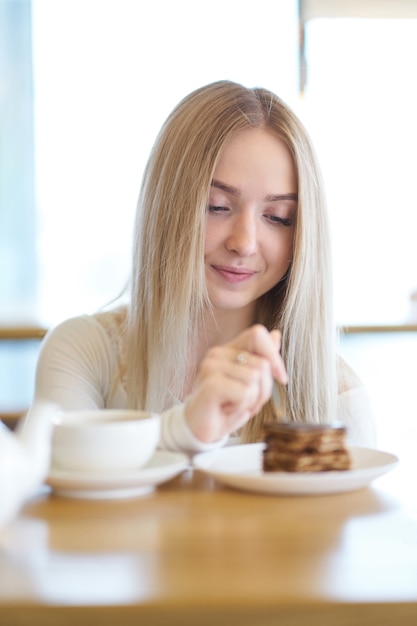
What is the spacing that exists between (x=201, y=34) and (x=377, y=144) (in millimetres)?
791

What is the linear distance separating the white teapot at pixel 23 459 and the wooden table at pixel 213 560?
59 millimetres

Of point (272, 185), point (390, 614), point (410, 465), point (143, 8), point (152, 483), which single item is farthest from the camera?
point (143, 8)

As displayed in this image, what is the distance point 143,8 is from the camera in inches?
136

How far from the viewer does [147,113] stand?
3.47 metres

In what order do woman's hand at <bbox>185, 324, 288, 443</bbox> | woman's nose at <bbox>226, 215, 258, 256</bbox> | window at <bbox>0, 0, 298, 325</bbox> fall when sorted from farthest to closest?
window at <bbox>0, 0, 298, 325</bbox> → woman's nose at <bbox>226, 215, 258, 256</bbox> → woman's hand at <bbox>185, 324, 288, 443</bbox>

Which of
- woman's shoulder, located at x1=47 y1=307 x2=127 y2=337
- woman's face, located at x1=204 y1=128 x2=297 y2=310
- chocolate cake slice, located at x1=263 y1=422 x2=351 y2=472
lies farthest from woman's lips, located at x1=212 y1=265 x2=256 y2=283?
chocolate cake slice, located at x1=263 y1=422 x2=351 y2=472

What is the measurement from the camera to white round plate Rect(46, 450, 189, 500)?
896 mm

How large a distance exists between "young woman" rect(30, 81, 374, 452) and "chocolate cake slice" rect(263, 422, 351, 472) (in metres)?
0.52

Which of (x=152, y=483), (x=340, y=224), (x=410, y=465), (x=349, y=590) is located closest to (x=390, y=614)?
(x=349, y=590)

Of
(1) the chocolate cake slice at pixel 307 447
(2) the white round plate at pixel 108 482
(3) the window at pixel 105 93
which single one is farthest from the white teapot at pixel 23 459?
(3) the window at pixel 105 93

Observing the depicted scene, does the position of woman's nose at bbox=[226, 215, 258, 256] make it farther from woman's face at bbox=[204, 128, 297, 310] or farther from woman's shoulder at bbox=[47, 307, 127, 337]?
woman's shoulder at bbox=[47, 307, 127, 337]

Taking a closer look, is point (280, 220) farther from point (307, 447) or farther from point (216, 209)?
point (307, 447)

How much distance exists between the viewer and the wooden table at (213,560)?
61 centimetres

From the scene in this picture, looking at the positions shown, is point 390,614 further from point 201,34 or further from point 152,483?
point 201,34
